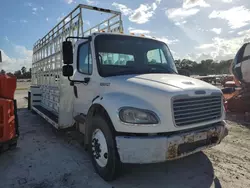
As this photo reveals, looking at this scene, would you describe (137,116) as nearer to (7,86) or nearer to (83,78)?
(83,78)

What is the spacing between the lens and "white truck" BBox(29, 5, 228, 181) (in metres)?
2.97

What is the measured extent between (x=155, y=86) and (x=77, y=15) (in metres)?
3.12

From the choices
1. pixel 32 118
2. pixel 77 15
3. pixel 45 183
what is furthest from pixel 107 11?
pixel 32 118

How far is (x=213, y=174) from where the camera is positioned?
364 cm

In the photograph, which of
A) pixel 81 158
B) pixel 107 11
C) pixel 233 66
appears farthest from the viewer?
pixel 233 66

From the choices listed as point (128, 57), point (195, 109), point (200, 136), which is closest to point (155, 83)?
point (195, 109)

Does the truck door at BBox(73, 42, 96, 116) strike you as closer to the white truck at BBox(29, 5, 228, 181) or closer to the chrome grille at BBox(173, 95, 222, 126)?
the white truck at BBox(29, 5, 228, 181)

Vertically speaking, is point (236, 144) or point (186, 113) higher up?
point (186, 113)

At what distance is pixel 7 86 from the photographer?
14.3 ft

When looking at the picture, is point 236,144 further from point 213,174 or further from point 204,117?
point 204,117

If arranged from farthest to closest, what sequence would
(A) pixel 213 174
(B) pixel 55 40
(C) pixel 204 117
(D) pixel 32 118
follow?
(D) pixel 32 118
(B) pixel 55 40
(A) pixel 213 174
(C) pixel 204 117

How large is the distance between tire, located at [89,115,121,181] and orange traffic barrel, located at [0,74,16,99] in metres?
2.02

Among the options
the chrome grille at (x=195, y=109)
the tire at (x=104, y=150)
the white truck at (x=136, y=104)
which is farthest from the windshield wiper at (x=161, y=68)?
the tire at (x=104, y=150)

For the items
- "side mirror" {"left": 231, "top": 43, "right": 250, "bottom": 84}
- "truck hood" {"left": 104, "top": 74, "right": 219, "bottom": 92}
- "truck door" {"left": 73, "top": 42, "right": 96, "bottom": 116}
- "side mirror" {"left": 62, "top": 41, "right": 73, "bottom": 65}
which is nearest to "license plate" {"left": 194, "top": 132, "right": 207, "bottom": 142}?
"truck hood" {"left": 104, "top": 74, "right": 219, "bottom": 92}
